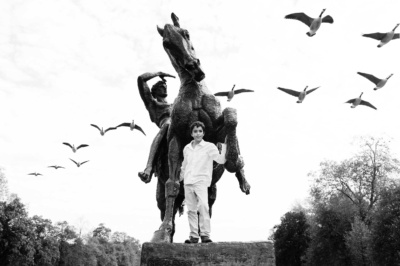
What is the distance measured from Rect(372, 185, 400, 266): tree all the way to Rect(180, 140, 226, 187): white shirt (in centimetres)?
2736

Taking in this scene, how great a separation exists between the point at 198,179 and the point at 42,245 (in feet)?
196

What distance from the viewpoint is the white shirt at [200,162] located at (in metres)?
5.51

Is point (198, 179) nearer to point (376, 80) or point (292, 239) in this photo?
point (376, 80)

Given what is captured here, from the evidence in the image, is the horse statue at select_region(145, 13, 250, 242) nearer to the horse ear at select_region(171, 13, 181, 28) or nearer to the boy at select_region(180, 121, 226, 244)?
the horse ear at select_region(171, 13, 181, 28)

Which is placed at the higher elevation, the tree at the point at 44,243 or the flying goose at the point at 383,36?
the flying goose at the point at 383,36

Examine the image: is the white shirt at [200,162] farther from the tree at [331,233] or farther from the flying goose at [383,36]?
the tree at [331,233]

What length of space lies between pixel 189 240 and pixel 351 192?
39819mm

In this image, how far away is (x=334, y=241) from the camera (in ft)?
130

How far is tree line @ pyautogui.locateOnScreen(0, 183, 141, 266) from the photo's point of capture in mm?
41656

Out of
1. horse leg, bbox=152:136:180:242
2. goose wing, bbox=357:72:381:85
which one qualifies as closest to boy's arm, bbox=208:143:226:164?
horse leg, bbox=152:136:180:242

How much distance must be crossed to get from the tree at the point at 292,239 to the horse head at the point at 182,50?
152 feet

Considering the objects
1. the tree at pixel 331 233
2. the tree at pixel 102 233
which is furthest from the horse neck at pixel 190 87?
the tree at pixel 102 233

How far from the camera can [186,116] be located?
6.28 meters

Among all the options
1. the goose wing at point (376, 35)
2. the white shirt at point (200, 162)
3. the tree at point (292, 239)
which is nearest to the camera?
the white shirt at point (200, 162)
